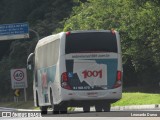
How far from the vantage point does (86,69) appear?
77.9 ft

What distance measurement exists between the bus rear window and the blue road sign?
88.0 ft

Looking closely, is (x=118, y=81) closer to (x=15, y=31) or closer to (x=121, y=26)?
(x=121, y=26)

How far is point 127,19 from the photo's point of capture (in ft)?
141

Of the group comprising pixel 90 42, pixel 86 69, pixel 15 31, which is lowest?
pixel 86 69

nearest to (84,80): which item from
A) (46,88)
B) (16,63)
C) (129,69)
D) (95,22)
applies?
(46,88)

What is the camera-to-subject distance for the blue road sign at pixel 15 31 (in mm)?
50844

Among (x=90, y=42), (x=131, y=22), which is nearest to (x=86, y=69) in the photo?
(x=90, y=42)

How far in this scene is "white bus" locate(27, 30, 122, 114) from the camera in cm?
2362

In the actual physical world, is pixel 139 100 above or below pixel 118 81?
below

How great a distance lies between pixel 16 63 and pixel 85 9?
1933 centimetres

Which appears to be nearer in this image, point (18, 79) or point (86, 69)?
point (86, 69)

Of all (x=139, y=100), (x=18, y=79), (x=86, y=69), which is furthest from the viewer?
(x=18, y=79)

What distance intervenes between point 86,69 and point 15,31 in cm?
2825

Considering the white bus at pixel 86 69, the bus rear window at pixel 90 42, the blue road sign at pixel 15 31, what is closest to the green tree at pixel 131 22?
the blue road sign at pixel 15 31
